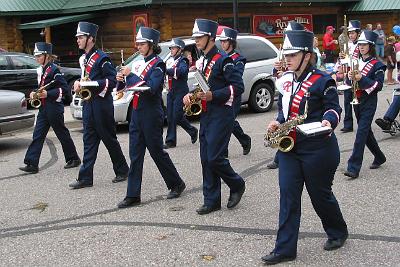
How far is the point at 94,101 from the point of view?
25.4ft

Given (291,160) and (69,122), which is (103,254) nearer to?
(291,160)

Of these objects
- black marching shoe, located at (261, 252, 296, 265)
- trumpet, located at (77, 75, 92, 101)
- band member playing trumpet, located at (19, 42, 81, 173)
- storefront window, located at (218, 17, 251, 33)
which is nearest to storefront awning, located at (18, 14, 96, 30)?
storefront window, located at (218, 17, 251, 33)

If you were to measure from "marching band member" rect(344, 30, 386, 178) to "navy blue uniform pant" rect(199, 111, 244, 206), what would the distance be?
184cm

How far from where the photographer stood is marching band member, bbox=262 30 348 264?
15.6 feet

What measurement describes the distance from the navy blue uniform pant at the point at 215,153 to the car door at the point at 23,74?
463 inches

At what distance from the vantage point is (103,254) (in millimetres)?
5277

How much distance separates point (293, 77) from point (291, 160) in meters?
0.67

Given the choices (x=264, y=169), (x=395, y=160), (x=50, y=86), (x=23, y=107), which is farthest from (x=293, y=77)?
(x=23, y=107)

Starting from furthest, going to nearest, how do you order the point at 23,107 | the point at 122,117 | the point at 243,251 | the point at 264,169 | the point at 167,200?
the point at 122,117 → the point at 23,107 → the point at 264,169 → the point at 167,200 → the point at 243,251

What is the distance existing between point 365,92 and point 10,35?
17733 millimetres

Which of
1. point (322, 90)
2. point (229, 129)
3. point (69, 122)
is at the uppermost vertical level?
point (322, 90)

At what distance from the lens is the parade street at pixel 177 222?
16.8 feet

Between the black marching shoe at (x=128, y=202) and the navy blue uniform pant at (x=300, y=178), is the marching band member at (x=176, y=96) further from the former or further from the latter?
the navy blue uniform pant at (x=300, y=178)

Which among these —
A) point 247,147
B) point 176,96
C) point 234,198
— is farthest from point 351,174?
point 176,96
